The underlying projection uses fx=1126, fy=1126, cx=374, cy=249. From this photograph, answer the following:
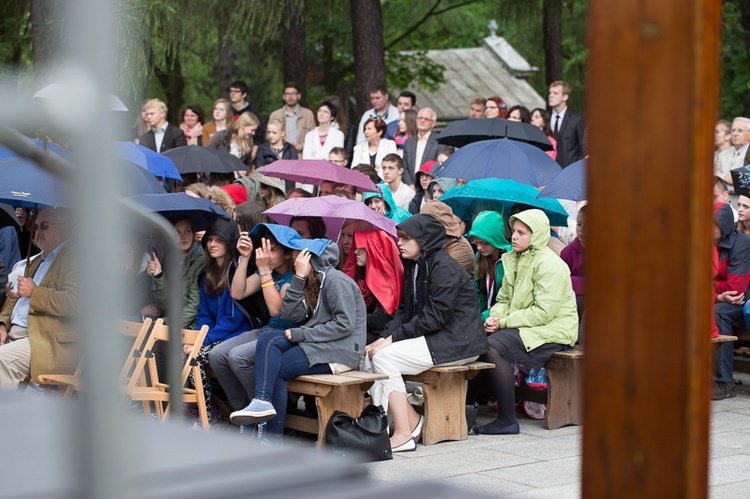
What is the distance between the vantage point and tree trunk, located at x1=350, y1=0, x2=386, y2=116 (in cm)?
1576

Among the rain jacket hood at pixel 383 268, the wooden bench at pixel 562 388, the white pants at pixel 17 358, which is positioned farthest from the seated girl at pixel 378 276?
the white pants at pixel 17 358

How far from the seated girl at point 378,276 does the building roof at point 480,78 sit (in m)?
22.1

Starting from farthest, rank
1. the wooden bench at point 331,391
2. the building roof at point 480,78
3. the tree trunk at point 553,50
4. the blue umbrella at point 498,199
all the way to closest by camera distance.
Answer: the building roof at point 480,78, the tree trunk at point 553,50, the blue umbrella at point 498,199, the wooden bench at point 331,391

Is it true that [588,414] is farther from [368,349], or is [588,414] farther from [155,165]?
[155,165]

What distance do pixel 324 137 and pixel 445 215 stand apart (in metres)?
5.00

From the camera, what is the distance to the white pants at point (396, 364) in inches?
312

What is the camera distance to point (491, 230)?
8922mm

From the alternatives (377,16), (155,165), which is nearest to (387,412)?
(155,165)

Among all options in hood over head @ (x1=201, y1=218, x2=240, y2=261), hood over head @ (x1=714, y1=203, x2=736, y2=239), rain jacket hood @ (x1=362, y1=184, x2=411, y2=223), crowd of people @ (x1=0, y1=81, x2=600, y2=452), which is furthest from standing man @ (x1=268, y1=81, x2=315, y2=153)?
hood over head @ (x1=714, y1=203, x2=736, y2=239)

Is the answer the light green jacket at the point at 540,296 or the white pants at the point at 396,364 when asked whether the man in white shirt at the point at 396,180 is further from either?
the white pants at the point at 396,364

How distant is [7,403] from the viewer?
2.29 metres

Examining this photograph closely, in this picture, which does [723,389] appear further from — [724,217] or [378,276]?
[378,276]

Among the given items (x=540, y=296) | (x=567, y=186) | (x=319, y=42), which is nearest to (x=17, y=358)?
(x=540, y=296)

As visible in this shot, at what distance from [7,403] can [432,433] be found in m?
5.94
